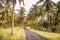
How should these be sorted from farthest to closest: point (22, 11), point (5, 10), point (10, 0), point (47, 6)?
point (22, 11), point (5, 10), point (47, 6), point (10, 0)

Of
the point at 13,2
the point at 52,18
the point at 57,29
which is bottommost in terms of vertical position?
the point at 57,29

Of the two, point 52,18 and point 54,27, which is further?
point 52,18

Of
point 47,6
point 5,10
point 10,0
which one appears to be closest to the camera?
point 10,0

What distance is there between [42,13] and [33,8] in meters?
12.7

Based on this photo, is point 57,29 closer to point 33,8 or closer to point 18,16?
point 33,8

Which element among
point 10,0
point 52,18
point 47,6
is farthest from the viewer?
point 52,18

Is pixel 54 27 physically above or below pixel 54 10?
below

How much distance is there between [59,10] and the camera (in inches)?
2217

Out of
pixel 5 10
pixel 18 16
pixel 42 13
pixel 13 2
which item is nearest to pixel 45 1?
pixel 5 10

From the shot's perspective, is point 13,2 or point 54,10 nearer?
point 13,2

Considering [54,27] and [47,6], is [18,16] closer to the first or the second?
[54,27]

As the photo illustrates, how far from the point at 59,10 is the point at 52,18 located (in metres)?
8.69

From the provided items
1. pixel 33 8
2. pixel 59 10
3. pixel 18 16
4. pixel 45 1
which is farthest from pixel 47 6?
pixel 18 16

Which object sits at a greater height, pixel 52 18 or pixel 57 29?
pixel 52 18
